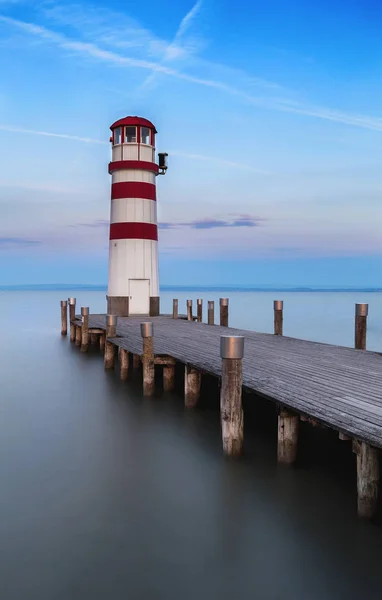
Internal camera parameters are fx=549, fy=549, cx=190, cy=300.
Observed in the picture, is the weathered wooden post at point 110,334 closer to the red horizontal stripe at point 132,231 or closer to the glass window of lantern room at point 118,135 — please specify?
the red horizontal stripe at point 132,231

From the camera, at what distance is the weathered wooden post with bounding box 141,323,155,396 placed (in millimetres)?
9666

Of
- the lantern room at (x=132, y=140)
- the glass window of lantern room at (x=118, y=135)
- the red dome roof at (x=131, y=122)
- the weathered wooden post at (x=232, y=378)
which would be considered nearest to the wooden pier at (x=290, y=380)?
the weathered wooden post at (x=232, y=378)

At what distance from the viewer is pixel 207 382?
1188cm

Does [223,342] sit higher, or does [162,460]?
[223,342]

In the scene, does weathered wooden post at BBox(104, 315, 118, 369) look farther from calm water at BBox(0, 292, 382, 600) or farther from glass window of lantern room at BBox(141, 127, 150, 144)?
glass window of lantern room at BBox(141, 127, 150, 144)

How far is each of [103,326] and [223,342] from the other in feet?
36.6

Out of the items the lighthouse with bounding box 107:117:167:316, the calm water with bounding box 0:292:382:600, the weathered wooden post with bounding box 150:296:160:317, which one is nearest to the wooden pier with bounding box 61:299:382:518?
the calm water with bounding box 0:292:382:600

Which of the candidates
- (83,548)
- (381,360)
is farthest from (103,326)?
(83,548)

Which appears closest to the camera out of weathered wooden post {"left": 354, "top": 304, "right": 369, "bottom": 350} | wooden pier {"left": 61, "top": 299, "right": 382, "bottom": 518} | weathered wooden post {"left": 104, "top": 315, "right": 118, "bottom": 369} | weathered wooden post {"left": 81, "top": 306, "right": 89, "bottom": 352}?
wooden pier {"left": 61, "top": 299, "right": 382, "bottom": 518}

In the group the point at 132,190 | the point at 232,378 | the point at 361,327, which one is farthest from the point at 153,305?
the point at 232,378

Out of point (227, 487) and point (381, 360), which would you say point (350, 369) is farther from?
point (227, 487)

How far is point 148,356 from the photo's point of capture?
9.92 meters

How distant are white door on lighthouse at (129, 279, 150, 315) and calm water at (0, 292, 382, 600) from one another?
10.1m

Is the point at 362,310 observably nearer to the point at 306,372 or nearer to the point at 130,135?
the point at 306,372
